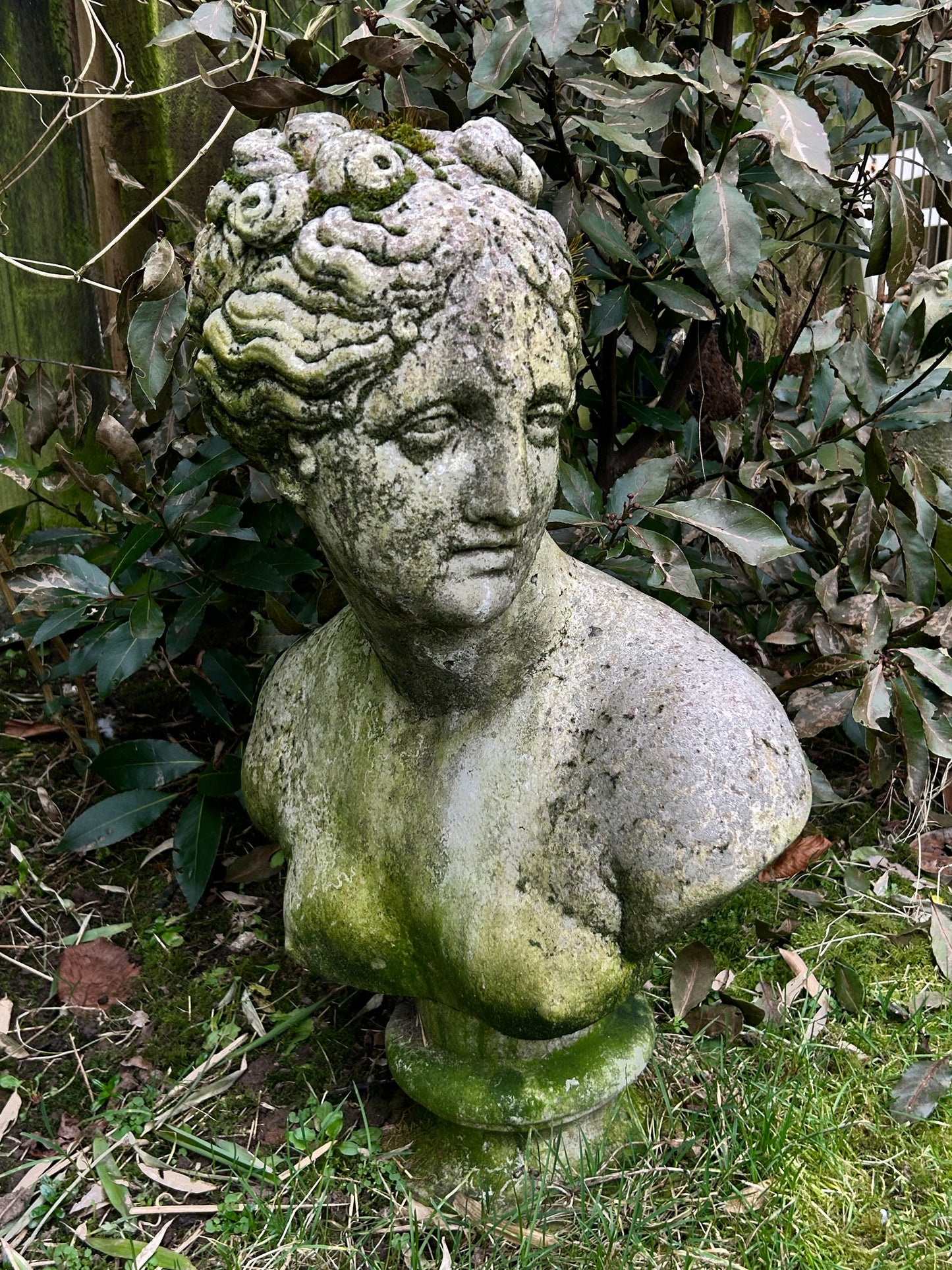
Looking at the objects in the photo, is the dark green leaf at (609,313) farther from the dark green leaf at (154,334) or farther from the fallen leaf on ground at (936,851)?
the fallen leaf on ground at (936,851)

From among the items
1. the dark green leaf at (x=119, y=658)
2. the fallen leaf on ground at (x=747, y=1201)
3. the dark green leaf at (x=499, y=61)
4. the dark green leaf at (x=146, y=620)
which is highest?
the dark green leaf at (x=499, y=61)

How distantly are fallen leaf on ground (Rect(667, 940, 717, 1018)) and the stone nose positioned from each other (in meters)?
1.07

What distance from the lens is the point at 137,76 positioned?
2.62 meters

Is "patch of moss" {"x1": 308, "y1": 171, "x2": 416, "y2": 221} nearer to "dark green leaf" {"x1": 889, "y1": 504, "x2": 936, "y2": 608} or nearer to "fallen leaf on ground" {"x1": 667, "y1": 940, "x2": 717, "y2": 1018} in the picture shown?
"dark green leaf" {"x1": 889, "y1": 504, "x2": 936, "y2": 608}

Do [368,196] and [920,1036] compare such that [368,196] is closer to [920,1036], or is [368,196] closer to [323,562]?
[323,562]

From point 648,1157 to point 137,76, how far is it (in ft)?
8.26

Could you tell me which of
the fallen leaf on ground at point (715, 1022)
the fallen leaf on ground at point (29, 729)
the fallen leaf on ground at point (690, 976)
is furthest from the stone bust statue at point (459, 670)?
the fallen leaf on ground at point (29, 729)

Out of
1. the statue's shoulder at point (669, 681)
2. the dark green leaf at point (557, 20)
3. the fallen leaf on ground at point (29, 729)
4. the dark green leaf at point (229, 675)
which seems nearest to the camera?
the statue's shoulder at point (669, 681)

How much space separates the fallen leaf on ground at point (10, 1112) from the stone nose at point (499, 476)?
56.4 inches

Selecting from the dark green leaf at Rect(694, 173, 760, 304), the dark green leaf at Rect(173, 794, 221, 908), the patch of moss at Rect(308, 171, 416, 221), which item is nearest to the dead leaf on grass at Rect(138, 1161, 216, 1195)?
the dark green leaf at Rect(173, 794, 221, 908)

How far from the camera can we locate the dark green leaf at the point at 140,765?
7.80 feet

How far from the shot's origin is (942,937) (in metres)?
2.20

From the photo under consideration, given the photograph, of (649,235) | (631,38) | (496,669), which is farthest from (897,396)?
(496,669)

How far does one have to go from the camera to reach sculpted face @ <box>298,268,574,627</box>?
1.27m
